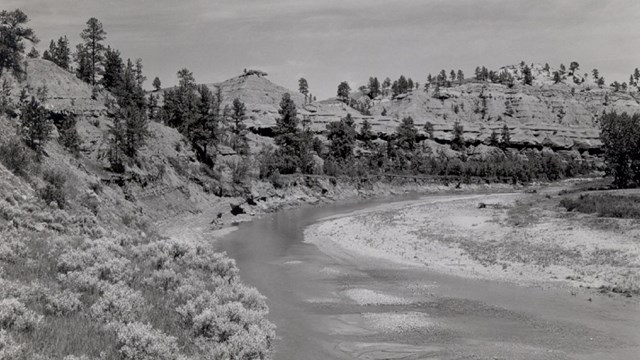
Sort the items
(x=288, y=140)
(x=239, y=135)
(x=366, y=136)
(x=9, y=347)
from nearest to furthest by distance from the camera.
Result: (x=9, y=347), (x=288, y=140), (x=239, y=135), (x=366, y=136)

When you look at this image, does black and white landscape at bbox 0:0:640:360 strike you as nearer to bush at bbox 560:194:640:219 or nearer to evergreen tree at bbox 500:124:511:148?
bush at bbox 560:194:640:219

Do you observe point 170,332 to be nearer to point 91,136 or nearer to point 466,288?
point 466,288

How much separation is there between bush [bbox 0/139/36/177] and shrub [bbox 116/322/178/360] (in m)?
21.7

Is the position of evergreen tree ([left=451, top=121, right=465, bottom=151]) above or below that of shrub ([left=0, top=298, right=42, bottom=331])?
above

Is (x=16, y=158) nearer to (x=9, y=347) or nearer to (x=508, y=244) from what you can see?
(x=9, y=347)

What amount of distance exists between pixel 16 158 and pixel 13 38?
2210 inches

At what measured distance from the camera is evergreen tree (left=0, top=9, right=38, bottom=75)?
229ft

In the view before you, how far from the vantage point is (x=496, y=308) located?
2361 centimetres

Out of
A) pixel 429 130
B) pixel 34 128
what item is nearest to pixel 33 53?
pixel 34 128

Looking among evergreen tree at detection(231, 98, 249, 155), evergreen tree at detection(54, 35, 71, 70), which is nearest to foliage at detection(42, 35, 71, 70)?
evergreen tree at detection(54, 35, 71, 70)

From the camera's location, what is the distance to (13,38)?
72.6 meters

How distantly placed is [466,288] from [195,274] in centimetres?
1610

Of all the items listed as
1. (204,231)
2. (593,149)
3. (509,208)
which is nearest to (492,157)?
(593,149)

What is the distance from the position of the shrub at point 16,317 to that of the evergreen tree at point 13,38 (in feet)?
242
